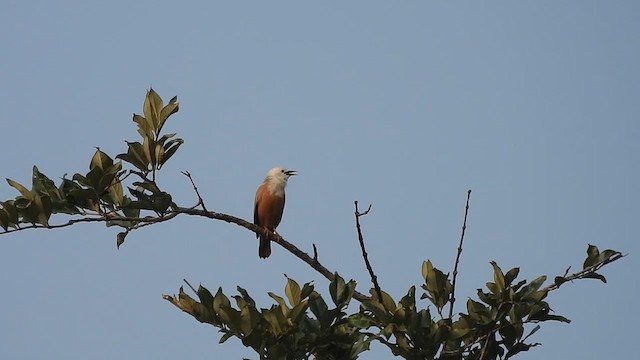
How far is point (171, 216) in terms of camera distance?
13.3 feet

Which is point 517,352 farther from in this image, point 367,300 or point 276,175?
point 276,175

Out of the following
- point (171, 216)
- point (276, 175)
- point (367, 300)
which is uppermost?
point (276, 175)

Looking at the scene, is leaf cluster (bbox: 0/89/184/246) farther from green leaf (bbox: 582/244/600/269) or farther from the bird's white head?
the bird's white head

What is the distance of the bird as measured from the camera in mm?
9516

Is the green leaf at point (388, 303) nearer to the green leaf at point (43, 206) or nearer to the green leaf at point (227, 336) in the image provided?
the green leaf at point (227, 336)

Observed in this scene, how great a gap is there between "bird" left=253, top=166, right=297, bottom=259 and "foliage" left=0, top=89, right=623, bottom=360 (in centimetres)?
521

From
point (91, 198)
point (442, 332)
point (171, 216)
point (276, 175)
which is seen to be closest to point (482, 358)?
point (442, 332)

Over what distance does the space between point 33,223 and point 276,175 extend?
19.6ft

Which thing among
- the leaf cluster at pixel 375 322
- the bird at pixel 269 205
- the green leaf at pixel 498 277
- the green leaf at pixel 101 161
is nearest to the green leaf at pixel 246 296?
→ the leaf cluster at pixel 375 322

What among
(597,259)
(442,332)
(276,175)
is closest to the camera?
(442,332)

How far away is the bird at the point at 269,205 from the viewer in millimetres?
9516

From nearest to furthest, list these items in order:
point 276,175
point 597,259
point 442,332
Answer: point 442,332
point 597,259
point 276,175

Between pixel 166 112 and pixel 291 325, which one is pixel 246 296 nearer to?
pixel 291 325

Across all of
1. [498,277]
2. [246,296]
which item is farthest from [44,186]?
[498,277]
